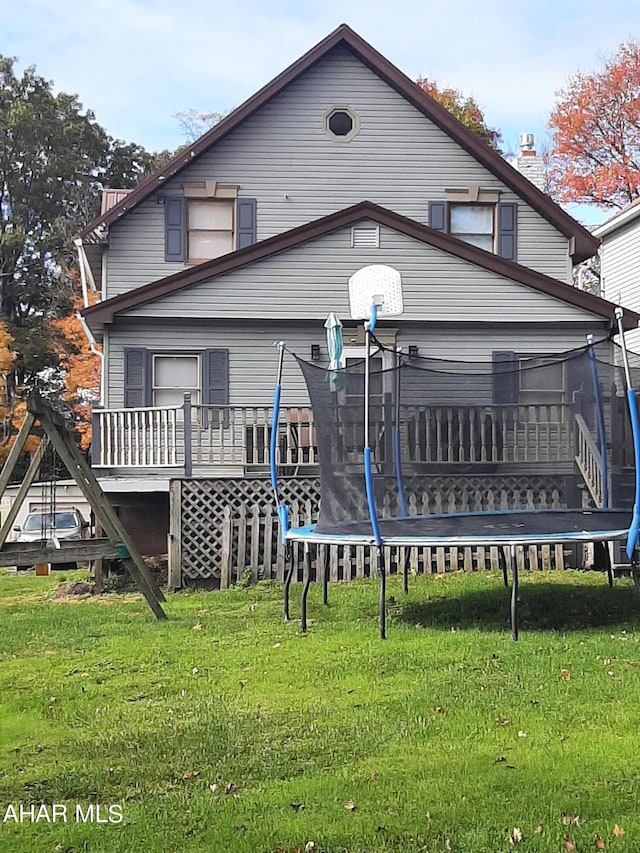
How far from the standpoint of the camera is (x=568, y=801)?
423cm

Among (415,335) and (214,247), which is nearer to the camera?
(415,335)

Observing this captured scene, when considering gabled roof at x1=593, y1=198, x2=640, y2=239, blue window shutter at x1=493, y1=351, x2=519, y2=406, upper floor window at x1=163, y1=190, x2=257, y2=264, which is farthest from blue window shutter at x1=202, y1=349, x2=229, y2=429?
gabled roof at x1=593, y1=198, x2=640, y2=239

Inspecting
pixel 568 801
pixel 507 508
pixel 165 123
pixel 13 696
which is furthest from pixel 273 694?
pixel 165 123

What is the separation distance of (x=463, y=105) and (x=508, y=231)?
19.4 metres

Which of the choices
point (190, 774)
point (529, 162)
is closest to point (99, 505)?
point (190, 774)

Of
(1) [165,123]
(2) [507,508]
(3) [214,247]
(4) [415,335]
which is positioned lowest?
(2) [507,508]

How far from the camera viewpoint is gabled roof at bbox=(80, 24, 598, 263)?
1803 cm

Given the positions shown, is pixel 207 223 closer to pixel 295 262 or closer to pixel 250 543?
pixel 295 262

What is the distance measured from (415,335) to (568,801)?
13459mm

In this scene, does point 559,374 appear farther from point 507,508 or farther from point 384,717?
point 384,717

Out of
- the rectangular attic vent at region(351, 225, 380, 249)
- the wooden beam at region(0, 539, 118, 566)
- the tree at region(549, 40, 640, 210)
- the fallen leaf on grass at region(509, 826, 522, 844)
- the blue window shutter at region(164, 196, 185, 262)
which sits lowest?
the fallen leaf on grass at region(509, 826, 522, 844)

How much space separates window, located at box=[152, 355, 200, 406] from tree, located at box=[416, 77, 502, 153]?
69.4 feet

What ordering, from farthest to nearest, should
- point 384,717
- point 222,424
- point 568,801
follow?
point 222,424 → point 384,717 → point 568,801

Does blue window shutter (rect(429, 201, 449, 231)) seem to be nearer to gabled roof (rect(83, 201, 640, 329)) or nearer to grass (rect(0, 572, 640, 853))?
gabled roof (rect(83, 201, 640, 329))
